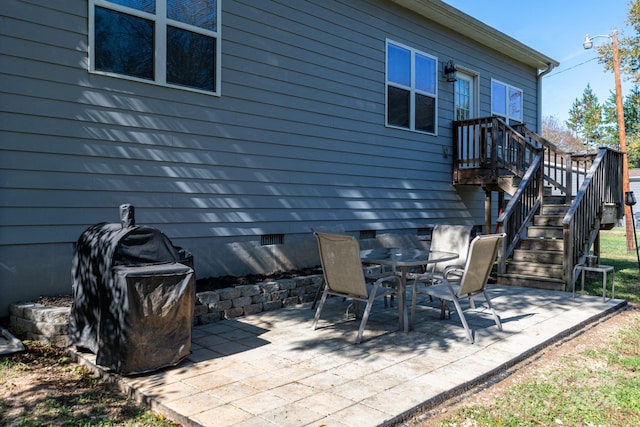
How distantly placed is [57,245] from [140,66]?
1.98 metres

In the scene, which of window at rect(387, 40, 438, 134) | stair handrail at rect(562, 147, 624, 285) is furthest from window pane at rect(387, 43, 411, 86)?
stair handrail at rect(562, 147, 624, 285)

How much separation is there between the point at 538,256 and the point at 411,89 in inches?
139

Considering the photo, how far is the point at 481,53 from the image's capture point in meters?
9.75

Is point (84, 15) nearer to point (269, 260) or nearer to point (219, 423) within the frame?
point (269, 260)

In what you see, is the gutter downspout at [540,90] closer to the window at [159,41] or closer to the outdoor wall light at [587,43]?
the outdoor wall light at [587,43]

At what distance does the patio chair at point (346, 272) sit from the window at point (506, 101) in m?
7.34

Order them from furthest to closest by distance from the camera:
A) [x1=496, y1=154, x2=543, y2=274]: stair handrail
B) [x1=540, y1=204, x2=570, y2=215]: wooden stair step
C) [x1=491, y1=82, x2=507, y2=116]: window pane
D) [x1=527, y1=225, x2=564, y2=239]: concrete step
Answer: [x1=491, y1=82, x2=507, y2=116]: window pane < [x1=540, y1=204, x2=570, y2=215]: wooden stair step < [x1=527, y1=225, x2=564, y2=239]: concrete step < [x1=496, y1=154, x2=543, y2=274]: stair handrail

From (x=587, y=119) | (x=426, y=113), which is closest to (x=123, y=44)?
(x=426, y=113)

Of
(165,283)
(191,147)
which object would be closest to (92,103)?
(191,147)

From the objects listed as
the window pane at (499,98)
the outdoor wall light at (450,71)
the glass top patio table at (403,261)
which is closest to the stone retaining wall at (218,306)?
the glass top patio table at (403,261)

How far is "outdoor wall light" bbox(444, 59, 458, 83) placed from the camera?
28.6 ft

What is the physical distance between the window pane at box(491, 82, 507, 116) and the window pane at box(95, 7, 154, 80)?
7.66 meters

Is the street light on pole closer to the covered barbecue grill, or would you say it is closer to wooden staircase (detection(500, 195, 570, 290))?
wooden staircase (detection(500, 195, 570, 290))

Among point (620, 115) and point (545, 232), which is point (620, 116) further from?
point (545, 232)
